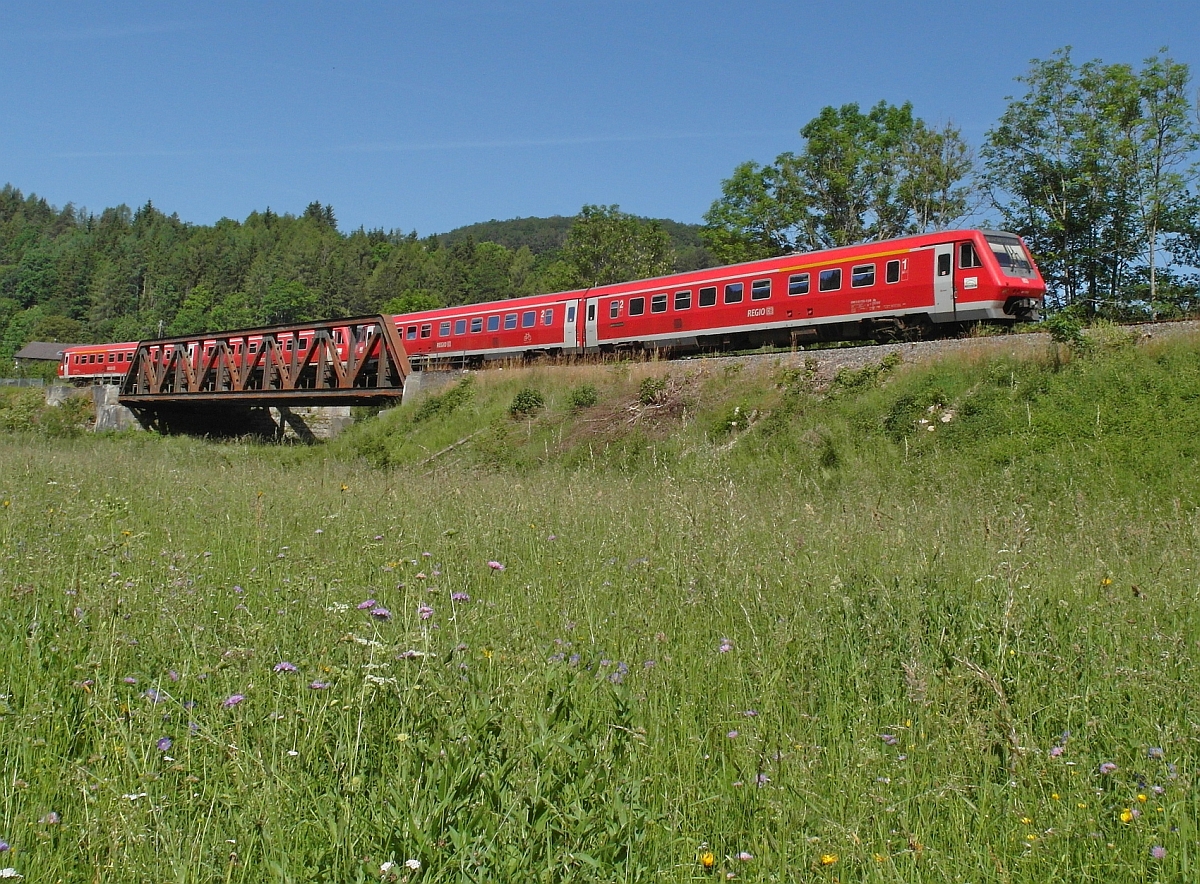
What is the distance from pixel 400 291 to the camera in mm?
124938

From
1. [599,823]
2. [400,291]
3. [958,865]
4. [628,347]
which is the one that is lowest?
[958,865]

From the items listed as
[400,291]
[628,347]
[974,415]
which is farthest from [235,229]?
[974,415]

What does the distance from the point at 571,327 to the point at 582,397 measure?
6.23 meters

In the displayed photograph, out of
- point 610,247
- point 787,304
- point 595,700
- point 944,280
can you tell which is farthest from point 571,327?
point 610,247

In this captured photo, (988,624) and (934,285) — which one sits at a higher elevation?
(934,285)

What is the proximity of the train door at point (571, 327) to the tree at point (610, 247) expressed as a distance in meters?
38.3

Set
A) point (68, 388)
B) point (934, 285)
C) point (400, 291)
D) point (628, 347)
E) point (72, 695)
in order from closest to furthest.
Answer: point (72, 695) < point (934, 285) < point (628, 347) < point (68, 388) < point (400, 291)

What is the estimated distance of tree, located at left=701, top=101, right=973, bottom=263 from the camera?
43031 millimetres

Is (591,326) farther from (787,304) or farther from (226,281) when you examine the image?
(226,281)

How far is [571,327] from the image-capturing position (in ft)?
93.3

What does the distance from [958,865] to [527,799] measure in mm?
1300

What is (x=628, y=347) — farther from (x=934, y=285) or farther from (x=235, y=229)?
(x=235, y=229)

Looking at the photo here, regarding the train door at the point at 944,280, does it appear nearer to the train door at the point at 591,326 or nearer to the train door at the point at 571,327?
the train door at the point at 591,326

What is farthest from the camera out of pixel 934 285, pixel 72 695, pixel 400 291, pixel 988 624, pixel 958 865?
pixel 400 291
